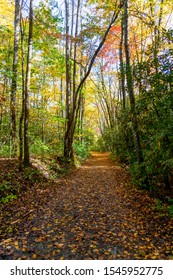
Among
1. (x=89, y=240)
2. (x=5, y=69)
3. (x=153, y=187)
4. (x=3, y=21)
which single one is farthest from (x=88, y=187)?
(x=3, y=21)

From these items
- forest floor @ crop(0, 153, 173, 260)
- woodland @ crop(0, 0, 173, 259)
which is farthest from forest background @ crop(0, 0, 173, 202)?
forest floor @ crop(0, 153, 173, 260)

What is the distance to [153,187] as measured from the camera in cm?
760

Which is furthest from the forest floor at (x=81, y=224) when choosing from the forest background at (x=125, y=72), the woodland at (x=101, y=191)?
the forest background at (x=125, y=72)

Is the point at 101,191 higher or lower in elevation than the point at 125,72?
lower

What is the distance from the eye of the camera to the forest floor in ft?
12.1

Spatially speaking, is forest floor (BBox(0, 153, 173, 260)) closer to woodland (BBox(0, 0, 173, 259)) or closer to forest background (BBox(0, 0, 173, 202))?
woodland (BBox(0, 0, 173, 259))

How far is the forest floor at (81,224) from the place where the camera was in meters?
3.68

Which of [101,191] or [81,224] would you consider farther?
[101,191]

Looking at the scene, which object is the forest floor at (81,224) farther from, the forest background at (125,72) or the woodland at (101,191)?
the forest background at (125,72)

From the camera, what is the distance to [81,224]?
4.84 m

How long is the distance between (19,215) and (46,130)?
56.7 ft

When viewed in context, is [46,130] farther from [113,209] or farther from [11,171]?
[113,209]

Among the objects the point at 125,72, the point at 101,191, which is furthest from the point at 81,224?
the point at 125,72

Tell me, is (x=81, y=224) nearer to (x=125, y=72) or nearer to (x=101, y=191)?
(x=101, y=191)
